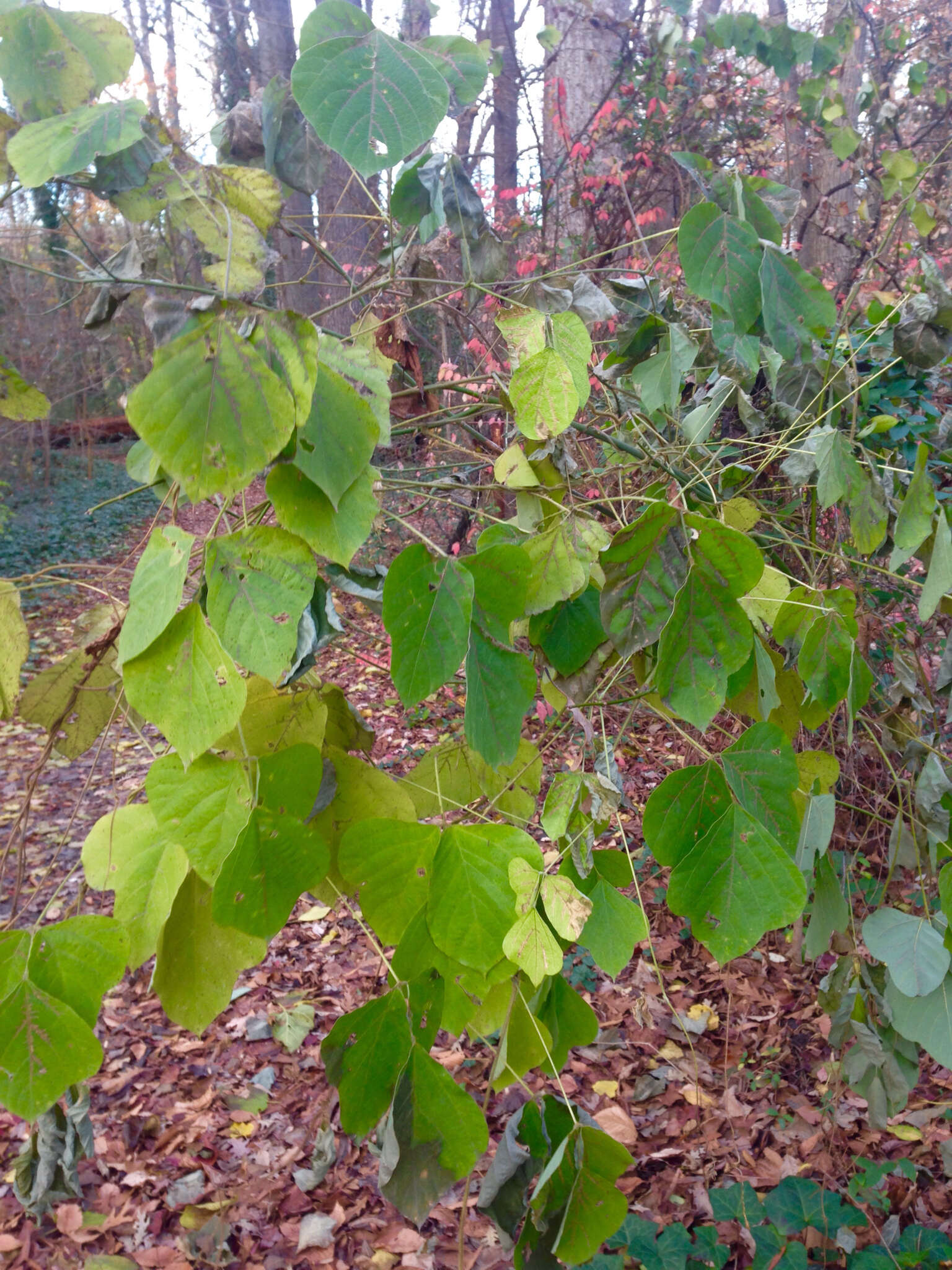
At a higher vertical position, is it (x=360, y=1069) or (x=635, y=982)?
(x=360, y=1069)

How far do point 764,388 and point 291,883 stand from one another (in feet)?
6.78

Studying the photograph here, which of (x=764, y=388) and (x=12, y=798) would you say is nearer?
(x=764, y=388)

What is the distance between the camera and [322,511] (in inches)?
25.3

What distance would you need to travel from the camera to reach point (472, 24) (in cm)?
642

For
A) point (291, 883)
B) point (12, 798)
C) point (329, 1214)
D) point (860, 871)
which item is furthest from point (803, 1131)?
point (12, 798)

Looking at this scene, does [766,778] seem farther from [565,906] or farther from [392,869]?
[392,869]

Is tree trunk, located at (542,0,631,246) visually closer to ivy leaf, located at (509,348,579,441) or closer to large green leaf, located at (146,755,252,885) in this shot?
ivy leaf, located at (509,348,579,441)

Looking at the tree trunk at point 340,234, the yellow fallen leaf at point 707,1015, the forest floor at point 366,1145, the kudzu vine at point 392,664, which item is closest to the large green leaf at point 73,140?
the kudzu vine at point 392,664

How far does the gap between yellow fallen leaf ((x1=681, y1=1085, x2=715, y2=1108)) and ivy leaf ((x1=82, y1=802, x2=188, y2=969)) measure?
96.3 inches

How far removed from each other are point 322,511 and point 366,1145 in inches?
69.9

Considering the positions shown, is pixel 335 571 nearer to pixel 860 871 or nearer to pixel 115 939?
pixel 115 939

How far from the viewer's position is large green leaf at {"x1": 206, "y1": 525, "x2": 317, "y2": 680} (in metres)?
0.59

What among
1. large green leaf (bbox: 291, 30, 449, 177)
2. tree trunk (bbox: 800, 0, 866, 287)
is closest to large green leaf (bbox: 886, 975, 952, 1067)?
large green leaf (bbox: 291, 30, 449, 177)

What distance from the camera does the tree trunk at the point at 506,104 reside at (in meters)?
5.94
